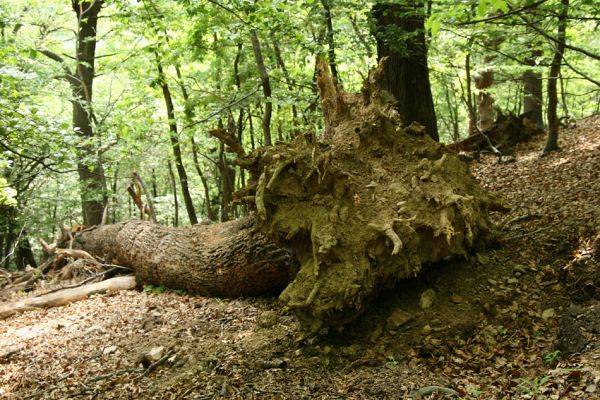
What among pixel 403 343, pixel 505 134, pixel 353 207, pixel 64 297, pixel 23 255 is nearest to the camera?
pixel 403 343

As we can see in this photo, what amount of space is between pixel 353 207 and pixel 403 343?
130 cm

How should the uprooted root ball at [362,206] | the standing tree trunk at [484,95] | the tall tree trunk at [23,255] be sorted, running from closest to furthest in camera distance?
the uprooted root ball at [362,206], the standing tree trunk at [484,95], the tall tree trunk at [23,255]

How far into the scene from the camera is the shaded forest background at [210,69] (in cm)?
563

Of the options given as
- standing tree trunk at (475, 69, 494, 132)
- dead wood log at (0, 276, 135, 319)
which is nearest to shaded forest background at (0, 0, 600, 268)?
standing tree trunk at (475, 69, 494, 132)

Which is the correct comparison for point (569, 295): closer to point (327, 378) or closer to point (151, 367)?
point (327, 378)

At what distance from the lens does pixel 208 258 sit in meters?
6.00

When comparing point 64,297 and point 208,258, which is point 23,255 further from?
point 208,258

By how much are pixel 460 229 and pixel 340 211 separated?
1167 mm

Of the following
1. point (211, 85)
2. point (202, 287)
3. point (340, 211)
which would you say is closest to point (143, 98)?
point (211, 85)

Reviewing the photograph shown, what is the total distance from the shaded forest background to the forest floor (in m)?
1.62

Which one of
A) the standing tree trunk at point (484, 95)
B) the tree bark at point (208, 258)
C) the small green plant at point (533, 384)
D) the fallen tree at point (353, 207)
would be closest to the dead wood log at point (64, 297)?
the tree bark at point (208, 258)

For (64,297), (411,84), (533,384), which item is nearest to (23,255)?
(64,297)

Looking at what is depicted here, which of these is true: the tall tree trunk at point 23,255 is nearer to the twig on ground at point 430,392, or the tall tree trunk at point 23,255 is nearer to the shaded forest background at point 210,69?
the shaded forest background at point 210,69

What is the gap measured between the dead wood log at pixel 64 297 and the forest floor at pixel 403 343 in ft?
4.94
